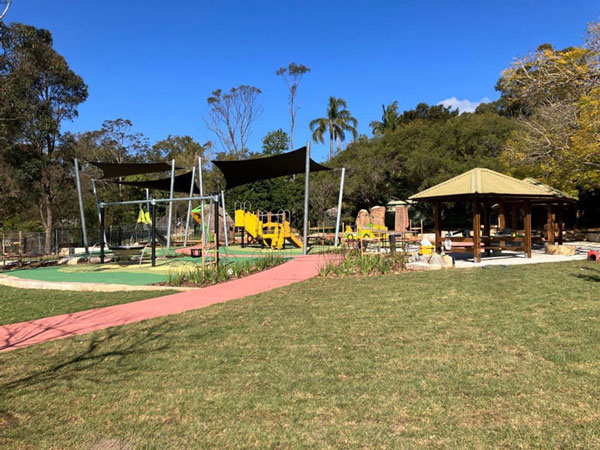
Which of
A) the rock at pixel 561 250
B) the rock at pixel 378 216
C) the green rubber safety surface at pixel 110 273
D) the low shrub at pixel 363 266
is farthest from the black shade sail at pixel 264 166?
the rock at pixel 378 216

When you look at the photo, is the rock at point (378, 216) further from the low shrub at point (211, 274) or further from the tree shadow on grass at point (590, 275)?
the tree shadow on grass at point (590, 275)

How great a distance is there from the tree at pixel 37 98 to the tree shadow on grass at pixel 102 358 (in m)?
14.3

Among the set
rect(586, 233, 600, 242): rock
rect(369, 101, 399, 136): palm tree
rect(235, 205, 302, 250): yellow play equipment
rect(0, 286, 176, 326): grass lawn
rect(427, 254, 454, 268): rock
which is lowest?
rect(0, 286, 176, 326): grass lawn

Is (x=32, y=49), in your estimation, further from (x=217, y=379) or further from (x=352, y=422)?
(x=352, y=422)

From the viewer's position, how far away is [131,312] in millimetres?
6719

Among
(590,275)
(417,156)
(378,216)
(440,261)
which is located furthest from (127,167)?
(417,156)

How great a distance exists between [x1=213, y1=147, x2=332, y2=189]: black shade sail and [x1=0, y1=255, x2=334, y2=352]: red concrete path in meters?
5.37

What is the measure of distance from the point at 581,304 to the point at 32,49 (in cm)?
2180

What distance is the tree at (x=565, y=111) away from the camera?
13672 millimetres

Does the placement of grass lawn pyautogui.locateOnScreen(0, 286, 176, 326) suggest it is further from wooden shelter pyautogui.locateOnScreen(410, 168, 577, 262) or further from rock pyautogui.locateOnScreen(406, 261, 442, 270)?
wooden shelter pyautogui.locateOnScreen(410, 168, 577, 262)

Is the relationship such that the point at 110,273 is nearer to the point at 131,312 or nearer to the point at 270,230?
the point at 131,312

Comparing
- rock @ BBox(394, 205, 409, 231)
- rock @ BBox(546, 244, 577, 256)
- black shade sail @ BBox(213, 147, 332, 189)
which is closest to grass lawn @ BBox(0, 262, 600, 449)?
rock @ BBox(546, 244, 577, 256)

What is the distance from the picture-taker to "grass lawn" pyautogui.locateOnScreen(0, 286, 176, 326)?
6.80 meters

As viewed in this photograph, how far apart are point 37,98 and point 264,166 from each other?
11868 mm
